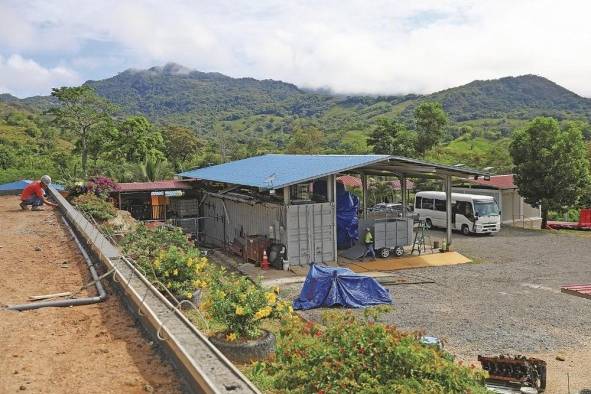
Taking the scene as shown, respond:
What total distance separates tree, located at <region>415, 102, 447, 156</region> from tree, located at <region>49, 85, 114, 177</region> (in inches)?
925

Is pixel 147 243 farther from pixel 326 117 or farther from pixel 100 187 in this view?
pixel 326 117

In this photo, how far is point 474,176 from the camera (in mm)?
19688

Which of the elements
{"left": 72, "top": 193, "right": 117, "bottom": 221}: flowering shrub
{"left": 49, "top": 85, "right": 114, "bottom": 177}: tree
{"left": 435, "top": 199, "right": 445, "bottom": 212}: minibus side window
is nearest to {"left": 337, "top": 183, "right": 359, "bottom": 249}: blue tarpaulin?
{"left": 72, "top": 193, "right": 117, "bottom": 221}: flowering shrub

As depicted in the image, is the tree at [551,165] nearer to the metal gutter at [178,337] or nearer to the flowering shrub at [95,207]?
the flowering shrub at [95,207]

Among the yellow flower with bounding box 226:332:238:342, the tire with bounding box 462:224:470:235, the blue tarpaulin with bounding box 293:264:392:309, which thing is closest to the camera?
the yellow flower with bounding box 226:332:238:342

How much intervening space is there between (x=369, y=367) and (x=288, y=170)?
14593mm

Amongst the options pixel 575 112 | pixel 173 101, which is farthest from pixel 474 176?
pixel 173 101

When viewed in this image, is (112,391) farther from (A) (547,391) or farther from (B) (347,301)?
(B) (347,301)

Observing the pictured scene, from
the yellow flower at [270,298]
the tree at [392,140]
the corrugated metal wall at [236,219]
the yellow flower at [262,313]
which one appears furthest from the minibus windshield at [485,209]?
the yellow flower at [262,313]

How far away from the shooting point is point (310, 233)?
1769 cm

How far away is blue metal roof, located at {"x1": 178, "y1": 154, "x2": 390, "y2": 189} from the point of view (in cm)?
1680

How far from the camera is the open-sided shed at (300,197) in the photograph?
17.3 meters

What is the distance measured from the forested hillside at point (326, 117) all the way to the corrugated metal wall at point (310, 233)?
25.9 meters

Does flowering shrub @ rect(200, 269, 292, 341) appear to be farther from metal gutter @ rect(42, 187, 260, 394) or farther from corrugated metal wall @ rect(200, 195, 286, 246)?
corrugated metal wall @ rect(200, 195, 286, 246)
